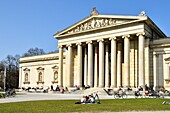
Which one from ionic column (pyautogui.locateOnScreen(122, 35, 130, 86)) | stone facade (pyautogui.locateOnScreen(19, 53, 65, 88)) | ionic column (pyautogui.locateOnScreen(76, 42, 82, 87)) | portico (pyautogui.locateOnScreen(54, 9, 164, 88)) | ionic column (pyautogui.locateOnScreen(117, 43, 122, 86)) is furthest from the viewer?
stone facade (pyautogui.locateOnScreen(19, 53, 65, 88))

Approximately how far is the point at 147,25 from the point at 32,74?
39.1m

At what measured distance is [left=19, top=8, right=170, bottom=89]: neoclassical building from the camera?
4694 cm

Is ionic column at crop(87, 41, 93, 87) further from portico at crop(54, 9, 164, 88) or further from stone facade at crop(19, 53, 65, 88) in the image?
stone facade at crop(19, 53, 65, 88)

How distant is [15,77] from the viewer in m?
93.4

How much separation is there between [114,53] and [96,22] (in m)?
8.30

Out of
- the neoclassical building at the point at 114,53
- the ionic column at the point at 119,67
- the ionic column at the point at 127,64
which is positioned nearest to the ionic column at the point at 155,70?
the neoclassical building at the point at 114,53

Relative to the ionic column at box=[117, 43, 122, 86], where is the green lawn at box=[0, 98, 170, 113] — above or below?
below

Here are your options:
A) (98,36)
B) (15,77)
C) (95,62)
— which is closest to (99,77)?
(95,62)

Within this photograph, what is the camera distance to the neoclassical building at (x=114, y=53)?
Answer: 46938 millimetres

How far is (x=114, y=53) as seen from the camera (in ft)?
162

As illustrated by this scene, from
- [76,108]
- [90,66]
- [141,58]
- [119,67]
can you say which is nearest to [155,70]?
[141,58]

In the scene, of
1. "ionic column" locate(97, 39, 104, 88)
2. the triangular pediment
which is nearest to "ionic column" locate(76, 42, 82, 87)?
the triangular pediment

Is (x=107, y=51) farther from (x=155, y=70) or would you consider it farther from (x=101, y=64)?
(x=155, y=70)

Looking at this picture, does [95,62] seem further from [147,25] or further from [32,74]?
[32,74]
